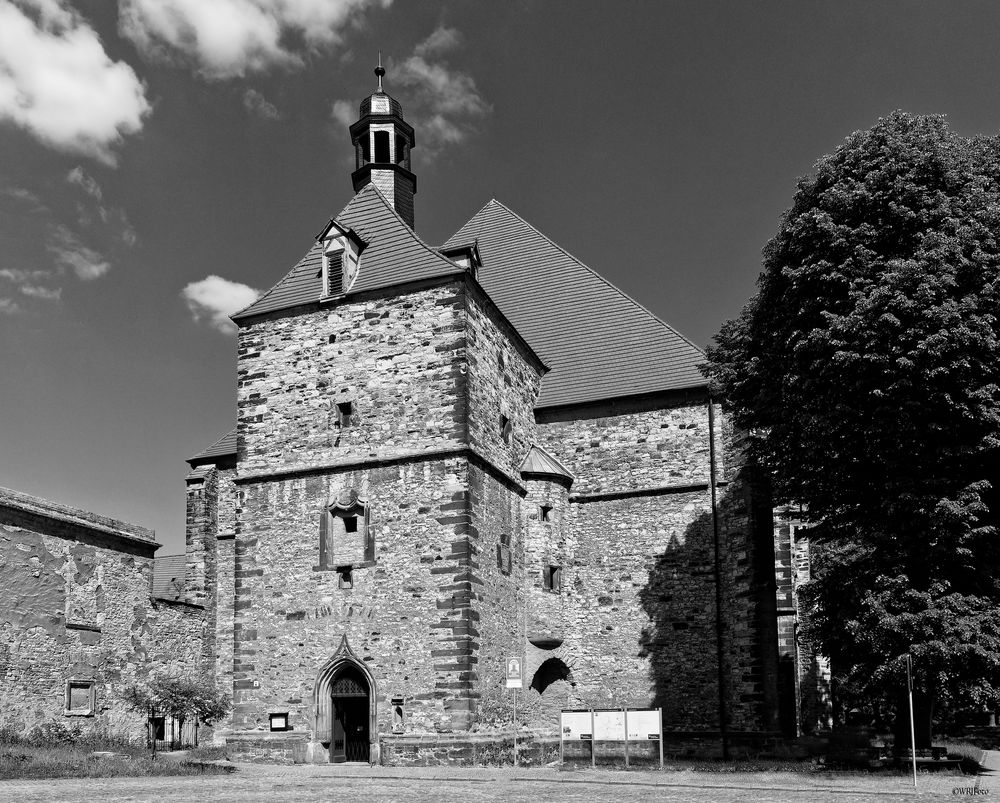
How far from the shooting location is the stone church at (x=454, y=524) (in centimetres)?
2009

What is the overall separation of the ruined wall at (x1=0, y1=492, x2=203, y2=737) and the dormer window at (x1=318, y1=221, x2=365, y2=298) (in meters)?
6.99

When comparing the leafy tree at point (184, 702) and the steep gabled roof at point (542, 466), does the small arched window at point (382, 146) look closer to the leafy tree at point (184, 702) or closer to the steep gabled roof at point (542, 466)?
the steep gabled roof at point (542, 466)

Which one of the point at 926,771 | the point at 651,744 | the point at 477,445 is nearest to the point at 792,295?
the point at 477,445

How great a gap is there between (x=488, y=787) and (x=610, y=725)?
4.01 meters

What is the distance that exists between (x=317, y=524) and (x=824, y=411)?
10.1m

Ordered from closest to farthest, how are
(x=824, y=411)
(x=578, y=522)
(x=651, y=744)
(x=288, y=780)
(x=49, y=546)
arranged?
1. (x=288, y=780)
2. (x=824, y=411)
3. (x=49, y=546)
4. (x=651, y=744)
5. (x=578, y=522)

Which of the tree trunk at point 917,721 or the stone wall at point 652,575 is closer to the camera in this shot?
the tree trunk at point 917,721

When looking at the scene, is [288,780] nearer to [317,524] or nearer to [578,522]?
[317,524]

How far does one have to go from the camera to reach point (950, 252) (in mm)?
17219

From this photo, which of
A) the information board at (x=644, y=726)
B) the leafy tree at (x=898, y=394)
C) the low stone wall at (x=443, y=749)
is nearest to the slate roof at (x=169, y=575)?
the low stone wall at (x=443, y=749)

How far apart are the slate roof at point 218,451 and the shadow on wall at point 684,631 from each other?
1146 centimetres

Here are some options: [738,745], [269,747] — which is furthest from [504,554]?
[738,745]

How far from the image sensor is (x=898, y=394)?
1731 centimetres

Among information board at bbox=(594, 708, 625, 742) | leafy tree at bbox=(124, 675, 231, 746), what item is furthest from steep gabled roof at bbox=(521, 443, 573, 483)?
leafy tree at bbox=(124, 675, 231, 746)
